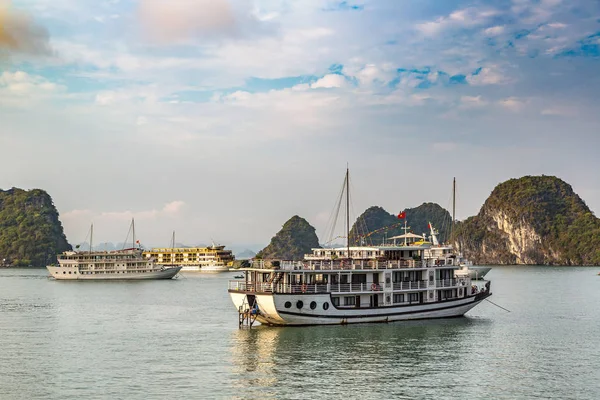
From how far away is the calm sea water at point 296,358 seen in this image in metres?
33.7

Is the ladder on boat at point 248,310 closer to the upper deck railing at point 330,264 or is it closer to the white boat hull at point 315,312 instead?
the white boat hull at point 315,312

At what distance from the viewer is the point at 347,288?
51.5 m

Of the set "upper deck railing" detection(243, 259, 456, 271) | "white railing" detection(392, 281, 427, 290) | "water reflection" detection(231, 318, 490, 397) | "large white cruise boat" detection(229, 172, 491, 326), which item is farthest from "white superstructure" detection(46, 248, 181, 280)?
"white railing" detection(392, 281, 427, 290)

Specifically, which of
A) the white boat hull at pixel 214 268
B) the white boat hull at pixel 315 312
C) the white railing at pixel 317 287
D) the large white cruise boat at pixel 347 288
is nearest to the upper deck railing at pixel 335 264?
the large white cruise boat at pixel 347 288

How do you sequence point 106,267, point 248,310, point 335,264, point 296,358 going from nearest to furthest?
point 296,358
point 248,310
point 335,264
point 106,267

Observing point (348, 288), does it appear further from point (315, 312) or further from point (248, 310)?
point (248, 310)

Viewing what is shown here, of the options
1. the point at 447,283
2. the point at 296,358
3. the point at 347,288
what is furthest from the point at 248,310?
the point at 447,283

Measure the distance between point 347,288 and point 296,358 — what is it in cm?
1199

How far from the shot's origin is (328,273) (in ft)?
168

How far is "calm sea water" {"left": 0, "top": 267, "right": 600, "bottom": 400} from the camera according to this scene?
3366 cm

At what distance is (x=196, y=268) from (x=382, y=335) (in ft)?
500

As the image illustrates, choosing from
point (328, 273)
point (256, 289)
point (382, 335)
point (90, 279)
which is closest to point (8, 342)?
point (256, 289)

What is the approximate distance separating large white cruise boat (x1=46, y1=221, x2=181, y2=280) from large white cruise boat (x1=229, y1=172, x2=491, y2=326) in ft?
280

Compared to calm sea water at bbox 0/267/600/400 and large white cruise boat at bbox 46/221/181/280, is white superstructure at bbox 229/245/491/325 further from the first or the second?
large white cruise boat at bbox 46/221/181/280
